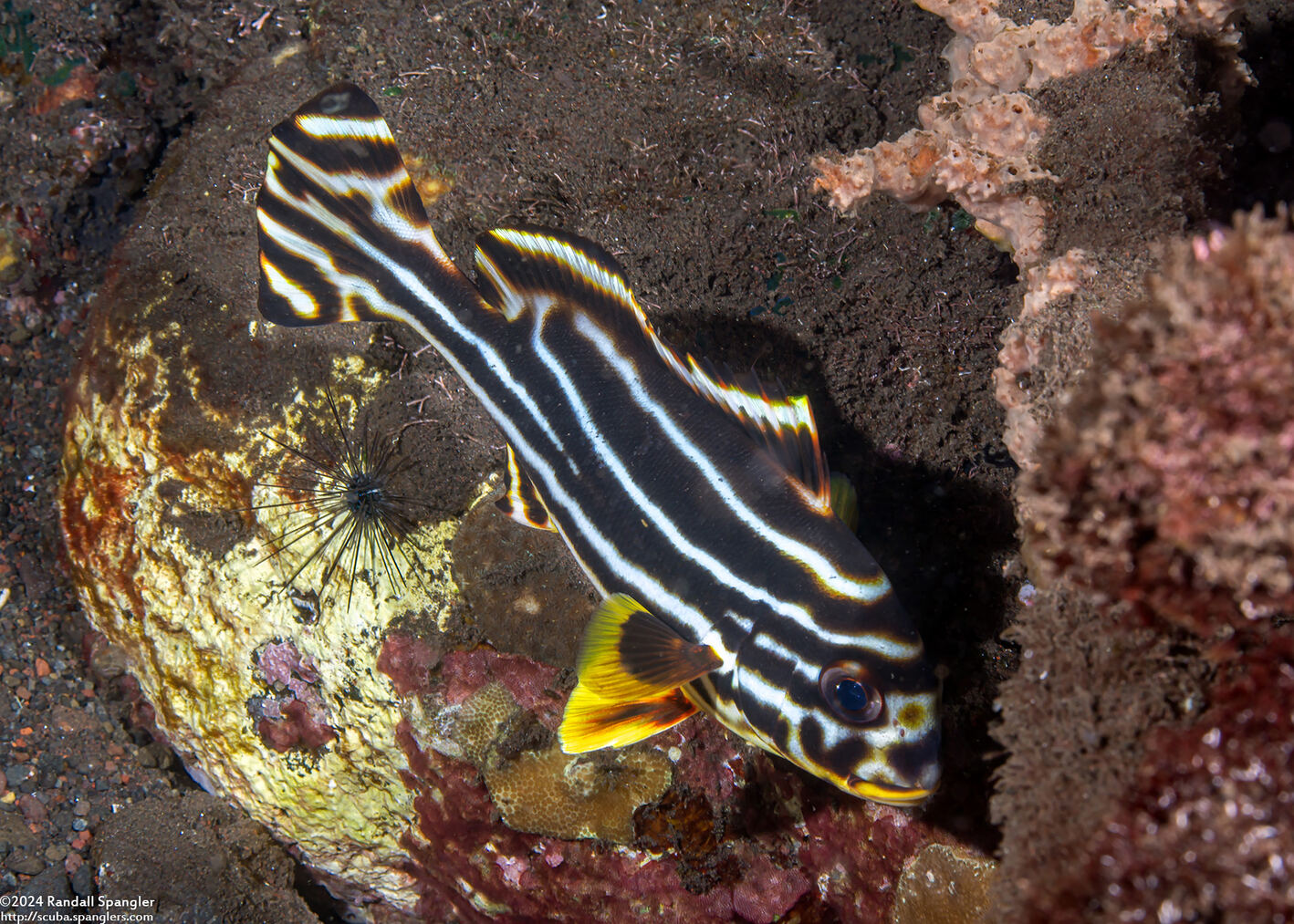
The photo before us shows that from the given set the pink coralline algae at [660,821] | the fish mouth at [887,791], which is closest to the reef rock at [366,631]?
the pink coralline algae at [660,821]

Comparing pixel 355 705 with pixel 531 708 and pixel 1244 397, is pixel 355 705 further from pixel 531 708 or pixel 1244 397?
pixel 1244 397

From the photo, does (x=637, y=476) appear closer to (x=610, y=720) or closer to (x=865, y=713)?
(x=610, y=720)

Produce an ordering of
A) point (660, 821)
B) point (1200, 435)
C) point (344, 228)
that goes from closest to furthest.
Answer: point (1200, 435) → point (344, 228) → point (660, 821)

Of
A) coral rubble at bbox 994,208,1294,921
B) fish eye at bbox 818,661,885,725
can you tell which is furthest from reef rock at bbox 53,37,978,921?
coral rubble at bbox 994,208,1294,921

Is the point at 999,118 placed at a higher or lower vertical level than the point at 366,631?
higher

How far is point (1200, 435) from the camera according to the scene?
1.40 meters

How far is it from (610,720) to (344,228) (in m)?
2.24

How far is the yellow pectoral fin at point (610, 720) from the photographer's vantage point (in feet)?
8.48

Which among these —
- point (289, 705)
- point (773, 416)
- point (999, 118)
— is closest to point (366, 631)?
point (289, 705)

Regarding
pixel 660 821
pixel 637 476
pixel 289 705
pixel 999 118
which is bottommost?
pixel 289 705

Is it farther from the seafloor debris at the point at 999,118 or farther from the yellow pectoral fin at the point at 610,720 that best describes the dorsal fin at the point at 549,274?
the yellow pectoral fin at the point at 610,720

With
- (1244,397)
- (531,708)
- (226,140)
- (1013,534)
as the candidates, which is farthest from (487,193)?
(1244,397)

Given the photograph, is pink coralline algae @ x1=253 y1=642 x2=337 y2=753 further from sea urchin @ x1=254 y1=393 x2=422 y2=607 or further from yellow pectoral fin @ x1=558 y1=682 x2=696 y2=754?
yellow pectoral fin @ x1=558 y1=682 x2=696 y2=754

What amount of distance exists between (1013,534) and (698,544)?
5.03 feet
